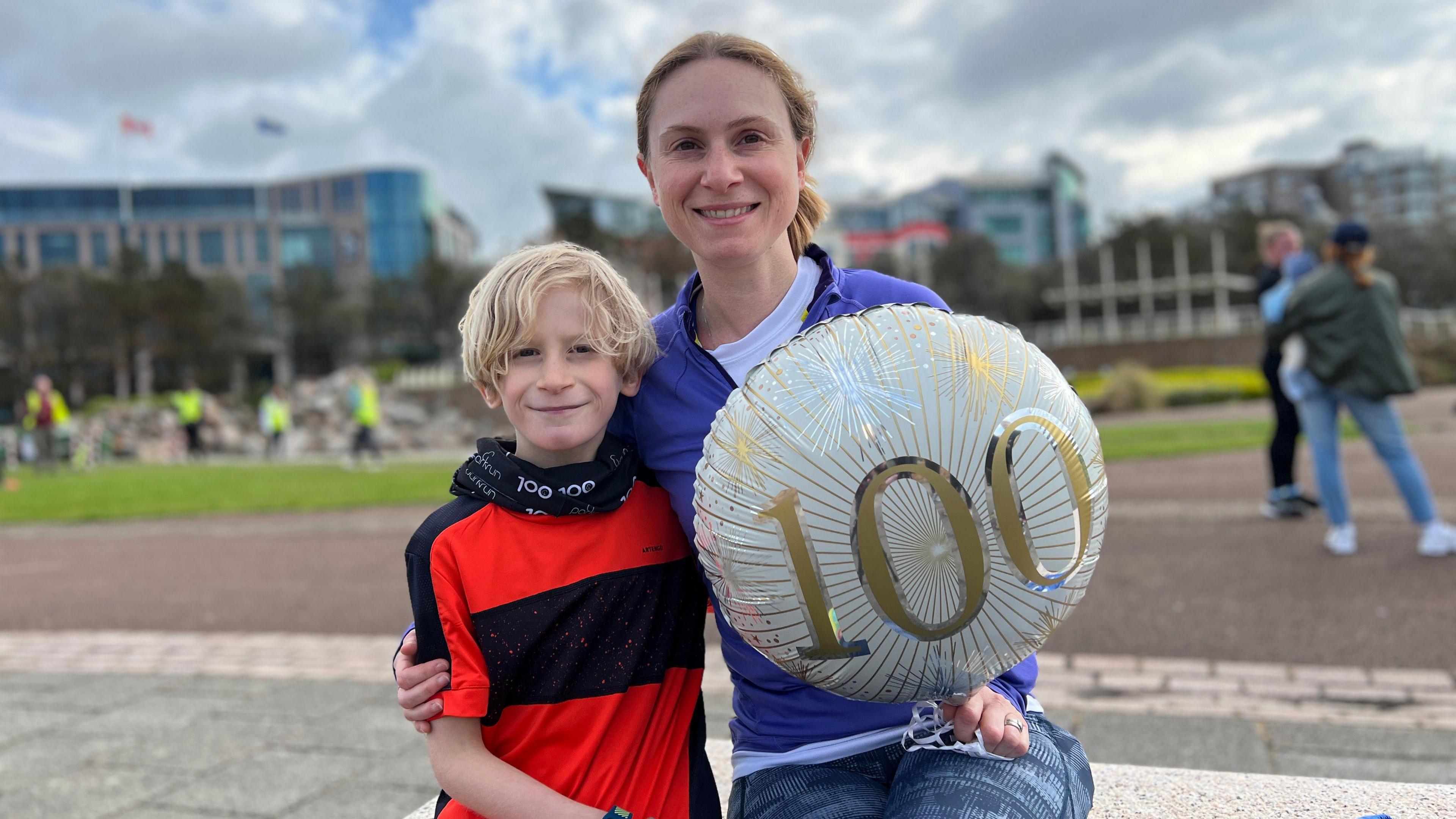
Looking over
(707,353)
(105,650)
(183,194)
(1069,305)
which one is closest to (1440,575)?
(707,353)

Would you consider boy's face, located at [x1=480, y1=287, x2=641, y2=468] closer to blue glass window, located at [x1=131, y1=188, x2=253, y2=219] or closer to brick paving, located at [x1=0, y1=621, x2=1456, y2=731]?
brick paving, located at [x1=0, y1=621, x2=1456, y2=731]

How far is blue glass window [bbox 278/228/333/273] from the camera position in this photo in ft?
244

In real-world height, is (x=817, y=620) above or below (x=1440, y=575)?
above

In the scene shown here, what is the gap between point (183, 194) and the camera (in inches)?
2968

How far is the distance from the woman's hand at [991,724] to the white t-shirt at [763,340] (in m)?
0.71

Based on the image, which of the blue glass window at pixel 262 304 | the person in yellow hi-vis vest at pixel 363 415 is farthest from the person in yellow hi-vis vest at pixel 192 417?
the blue glass window at pixel 262 304

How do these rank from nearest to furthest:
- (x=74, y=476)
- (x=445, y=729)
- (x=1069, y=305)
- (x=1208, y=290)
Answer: (x=445, y=729)
(x=74, y=476)
(x=1069, y=305)
(x=1208, y=290)

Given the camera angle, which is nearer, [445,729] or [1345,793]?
[445,729]

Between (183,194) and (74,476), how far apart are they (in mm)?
63085

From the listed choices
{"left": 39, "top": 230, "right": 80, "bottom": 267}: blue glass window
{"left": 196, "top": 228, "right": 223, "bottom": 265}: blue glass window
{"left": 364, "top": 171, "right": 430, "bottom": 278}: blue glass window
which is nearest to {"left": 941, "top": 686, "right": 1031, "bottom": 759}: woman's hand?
{"left": 364, "top": 171, "right": 430, "bottom": 278}: blue glass window

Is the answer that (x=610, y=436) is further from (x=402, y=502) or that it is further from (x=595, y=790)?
(x=402, y=502)

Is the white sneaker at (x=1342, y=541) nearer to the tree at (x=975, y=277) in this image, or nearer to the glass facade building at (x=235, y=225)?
the tree at (x=975, y=277)

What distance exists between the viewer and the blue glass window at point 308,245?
74500mm

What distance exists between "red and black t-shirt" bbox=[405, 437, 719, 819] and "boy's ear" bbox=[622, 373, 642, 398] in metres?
0.11
